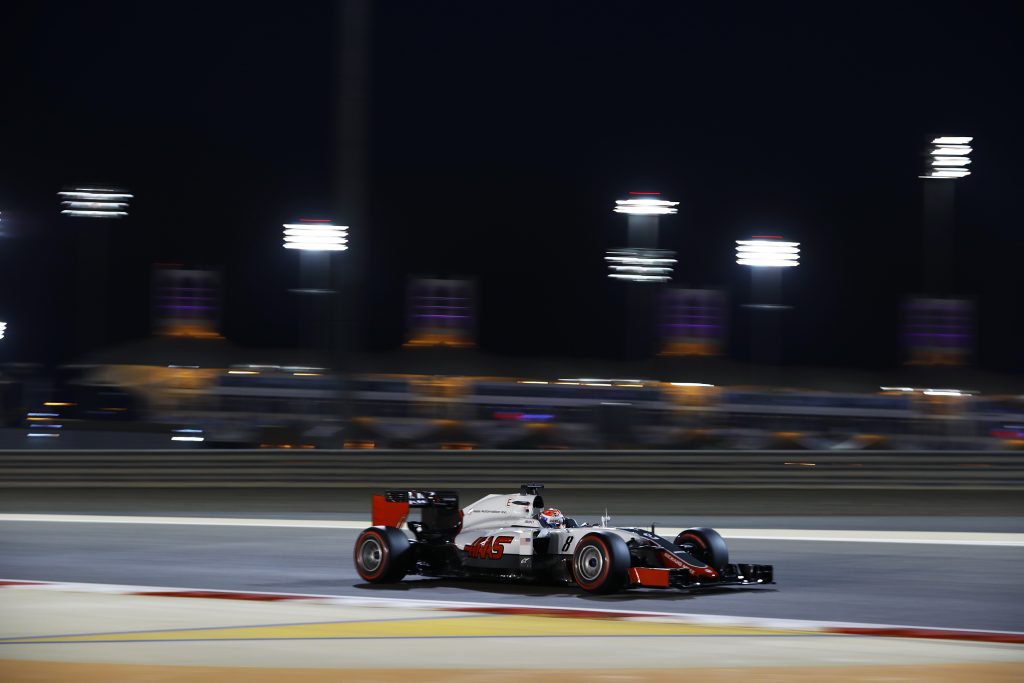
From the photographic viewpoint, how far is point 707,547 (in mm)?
10898

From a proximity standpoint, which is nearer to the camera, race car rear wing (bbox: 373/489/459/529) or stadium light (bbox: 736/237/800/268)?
race car rear wing (bbox: 373/489/459/529)

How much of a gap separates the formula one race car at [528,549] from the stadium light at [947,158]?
30.7 m

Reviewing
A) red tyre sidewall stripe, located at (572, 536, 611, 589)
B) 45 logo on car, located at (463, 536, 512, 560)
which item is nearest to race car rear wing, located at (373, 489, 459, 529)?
45 logo on car, located at (463, 536, 512, 560)

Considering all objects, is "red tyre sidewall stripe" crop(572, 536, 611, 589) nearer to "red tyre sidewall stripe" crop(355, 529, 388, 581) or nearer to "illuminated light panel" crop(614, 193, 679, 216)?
"red tyre sidewall stripe" crop(355, 529, 388, 581)

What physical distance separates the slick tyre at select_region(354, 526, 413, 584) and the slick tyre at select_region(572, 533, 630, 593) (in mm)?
1616

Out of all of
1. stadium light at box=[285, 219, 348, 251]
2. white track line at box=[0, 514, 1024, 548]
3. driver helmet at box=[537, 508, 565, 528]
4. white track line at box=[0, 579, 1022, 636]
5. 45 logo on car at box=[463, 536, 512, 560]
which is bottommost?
white track line at box=[0, 514, 1024, 548]

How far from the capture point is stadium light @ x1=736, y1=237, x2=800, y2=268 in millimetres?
58688

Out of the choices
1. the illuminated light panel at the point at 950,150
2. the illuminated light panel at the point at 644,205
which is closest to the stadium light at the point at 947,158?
the illuminated light panel at the point at 950,150

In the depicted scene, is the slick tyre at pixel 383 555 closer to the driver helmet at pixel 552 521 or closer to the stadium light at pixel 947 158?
the driver helmet at pixel 552 521

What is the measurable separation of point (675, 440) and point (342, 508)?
46.9 ft

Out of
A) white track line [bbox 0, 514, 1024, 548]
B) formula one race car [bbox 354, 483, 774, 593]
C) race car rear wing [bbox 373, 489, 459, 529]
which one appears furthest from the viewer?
white track line [bbox 0, 514, 1024, 548]

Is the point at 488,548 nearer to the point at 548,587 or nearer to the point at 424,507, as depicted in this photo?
the point at 548,587

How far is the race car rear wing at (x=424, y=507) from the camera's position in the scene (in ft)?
38.9

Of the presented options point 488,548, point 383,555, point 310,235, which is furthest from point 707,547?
point 310,235
